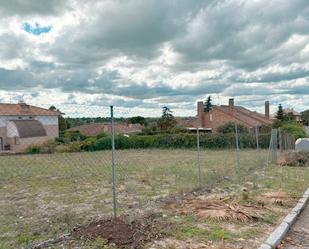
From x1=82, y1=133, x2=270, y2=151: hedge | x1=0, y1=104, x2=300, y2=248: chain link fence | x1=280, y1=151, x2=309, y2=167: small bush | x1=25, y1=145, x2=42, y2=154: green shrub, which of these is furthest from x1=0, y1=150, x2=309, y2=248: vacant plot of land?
x1=82, y1=133, x2=270, y2=151: hedge

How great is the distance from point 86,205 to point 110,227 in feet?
8.69

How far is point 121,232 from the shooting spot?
16.1 ft

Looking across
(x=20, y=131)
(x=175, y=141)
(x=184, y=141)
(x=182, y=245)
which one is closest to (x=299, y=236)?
(x=182, y=245)

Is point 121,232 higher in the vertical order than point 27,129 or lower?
lower

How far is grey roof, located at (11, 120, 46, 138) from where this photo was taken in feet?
19.6

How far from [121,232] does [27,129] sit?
2855 mm

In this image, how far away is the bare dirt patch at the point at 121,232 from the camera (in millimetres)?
4637

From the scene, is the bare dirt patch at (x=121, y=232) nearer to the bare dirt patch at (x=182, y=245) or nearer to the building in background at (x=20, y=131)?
the bare dirt patch at (x=182, y=245)

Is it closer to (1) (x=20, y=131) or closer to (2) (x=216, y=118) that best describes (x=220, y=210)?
(1) (x=20, y=131)

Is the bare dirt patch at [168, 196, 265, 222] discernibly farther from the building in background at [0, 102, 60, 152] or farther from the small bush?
the small bush

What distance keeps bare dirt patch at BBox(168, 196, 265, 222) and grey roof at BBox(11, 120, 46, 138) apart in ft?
10.3

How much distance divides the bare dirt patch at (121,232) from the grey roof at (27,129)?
2066mm

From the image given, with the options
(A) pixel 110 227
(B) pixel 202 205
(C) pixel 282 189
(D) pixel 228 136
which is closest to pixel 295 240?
(B) pixel 202 205

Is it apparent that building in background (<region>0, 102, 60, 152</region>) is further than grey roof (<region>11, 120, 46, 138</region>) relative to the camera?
No
